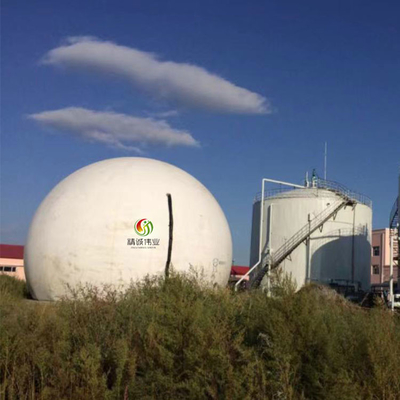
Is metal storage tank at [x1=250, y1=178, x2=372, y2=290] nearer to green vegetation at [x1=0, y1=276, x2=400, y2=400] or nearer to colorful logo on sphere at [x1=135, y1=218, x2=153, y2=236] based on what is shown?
colorful logo on sphere at [x1=135, y1=218, x2=153, y2=236]

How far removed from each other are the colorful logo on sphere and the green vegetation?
7158mm

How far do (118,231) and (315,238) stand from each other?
57.5 ft

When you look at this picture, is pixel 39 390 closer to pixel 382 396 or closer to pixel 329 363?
pixel 329 363

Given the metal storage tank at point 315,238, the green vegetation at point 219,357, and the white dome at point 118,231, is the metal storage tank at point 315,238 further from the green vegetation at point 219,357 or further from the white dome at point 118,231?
the green vegetation at point 219,357

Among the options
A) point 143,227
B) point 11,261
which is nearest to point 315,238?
point 143,227

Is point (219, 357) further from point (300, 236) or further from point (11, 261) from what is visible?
point (11, 261)

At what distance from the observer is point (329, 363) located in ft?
21.4

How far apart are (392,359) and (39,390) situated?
178 inches

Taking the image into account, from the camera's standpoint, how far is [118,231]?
15570 mm

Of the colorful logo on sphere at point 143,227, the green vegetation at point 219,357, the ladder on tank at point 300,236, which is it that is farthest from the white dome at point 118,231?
the ladder on tank at point 300,236

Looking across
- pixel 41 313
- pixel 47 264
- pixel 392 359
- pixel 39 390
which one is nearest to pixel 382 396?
pixel 392 359

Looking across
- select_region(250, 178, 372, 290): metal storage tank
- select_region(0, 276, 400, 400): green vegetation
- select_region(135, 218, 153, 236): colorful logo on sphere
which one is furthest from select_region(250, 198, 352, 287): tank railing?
select_region(0, 276, 400, 400): green vegetation

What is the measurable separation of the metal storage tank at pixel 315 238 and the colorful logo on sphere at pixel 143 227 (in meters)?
14.7

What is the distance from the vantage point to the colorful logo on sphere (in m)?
15.6
